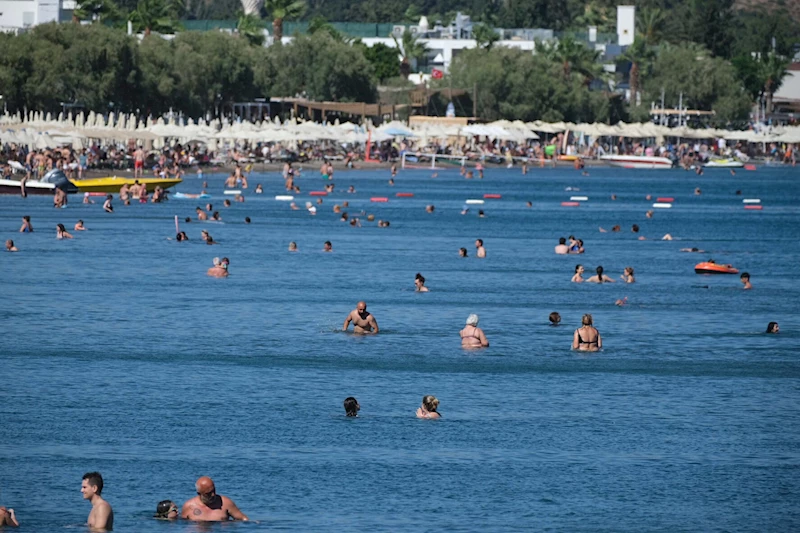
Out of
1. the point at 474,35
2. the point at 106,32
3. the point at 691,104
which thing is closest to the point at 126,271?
the point at 106,32

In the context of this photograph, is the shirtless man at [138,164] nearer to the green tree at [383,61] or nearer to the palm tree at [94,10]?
the palm tree at [94,10]

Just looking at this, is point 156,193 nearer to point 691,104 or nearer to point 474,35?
point 691,104

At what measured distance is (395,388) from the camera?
3219 centimetres

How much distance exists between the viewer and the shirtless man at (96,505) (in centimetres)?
2064

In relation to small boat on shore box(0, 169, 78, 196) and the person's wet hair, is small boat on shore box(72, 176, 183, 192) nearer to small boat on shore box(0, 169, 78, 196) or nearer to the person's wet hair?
small boat on shore box(0, 169, 78, 196)

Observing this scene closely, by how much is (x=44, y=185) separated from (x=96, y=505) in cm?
6125

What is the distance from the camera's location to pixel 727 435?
28438 mm

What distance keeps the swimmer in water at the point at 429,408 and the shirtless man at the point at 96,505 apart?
8.52 meters

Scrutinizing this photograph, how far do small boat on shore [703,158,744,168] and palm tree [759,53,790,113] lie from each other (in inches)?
1076

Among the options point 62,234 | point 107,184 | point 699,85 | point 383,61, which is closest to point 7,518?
point 62,234

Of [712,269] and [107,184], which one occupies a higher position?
[107,184]

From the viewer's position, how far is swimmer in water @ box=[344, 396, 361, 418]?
28828 mm

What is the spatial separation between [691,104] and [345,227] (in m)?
105

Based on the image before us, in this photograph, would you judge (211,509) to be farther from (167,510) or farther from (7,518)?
(7,518)
